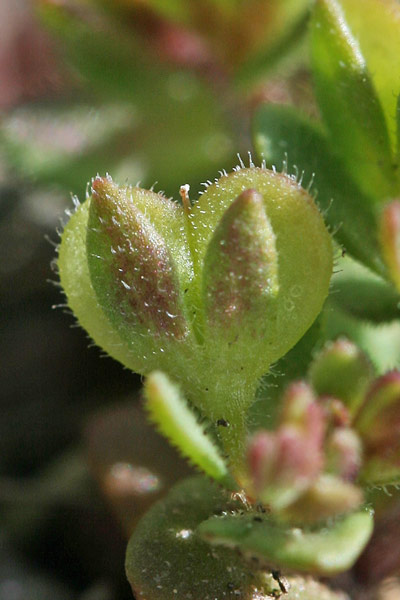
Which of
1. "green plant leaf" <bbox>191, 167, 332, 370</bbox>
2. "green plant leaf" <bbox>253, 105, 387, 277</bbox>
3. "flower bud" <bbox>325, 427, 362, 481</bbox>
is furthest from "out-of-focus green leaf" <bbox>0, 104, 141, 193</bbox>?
"flower bud" <bbox>325, 427, 362, 481</bbox>

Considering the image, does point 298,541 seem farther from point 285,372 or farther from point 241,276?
point 285,372

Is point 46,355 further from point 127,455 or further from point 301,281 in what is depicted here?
point 301,281

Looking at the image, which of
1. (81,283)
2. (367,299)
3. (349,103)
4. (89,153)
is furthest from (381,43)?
(89,153)

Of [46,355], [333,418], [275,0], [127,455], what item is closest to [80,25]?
[275,0]

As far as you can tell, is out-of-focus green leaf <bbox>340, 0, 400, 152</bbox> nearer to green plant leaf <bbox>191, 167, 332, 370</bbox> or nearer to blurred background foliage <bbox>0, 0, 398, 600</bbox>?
green plant leaf <bbox>191, 167, 332, 370</bbox>

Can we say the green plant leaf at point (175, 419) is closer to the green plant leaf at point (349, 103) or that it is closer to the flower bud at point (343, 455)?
the flower bud at point (343, 455)
